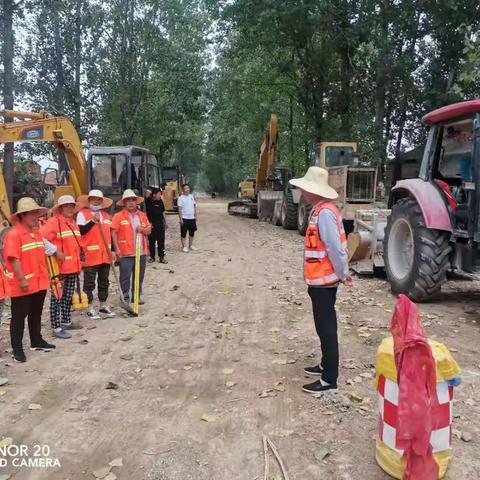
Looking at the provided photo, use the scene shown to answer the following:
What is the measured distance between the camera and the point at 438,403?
3035 millimetres

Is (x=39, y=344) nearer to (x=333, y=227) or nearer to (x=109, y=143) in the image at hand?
(x=333, y=227)

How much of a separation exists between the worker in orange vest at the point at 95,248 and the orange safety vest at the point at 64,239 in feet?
1.85

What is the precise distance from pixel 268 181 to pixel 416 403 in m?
21.7

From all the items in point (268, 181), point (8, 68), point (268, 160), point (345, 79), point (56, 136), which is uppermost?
point (345, 79)

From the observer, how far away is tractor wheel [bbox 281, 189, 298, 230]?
18859 millimetres

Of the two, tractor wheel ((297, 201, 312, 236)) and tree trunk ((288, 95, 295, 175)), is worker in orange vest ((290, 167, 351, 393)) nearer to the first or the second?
tractor wheel ((297, 201, 312, 236))

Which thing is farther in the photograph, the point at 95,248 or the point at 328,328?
the point at 95,248

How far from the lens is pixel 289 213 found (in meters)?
19.0

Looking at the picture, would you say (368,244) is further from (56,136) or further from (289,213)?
(289,213)

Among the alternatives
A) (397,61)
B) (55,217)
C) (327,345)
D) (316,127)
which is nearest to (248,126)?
(316,127)

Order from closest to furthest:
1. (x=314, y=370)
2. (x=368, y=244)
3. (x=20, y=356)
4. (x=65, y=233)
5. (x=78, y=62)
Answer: (x=314, y=370), (x=20, y=356), (x=65, y=233), (x=368, y=244), (x=78, y=62)

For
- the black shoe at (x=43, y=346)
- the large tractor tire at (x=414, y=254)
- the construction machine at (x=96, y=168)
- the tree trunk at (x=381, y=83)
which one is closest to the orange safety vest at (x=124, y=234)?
the black shoe at (x=43, y=346)

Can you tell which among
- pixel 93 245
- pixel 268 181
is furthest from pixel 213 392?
pixel 268 181

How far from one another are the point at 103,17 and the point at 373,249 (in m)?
17.4
